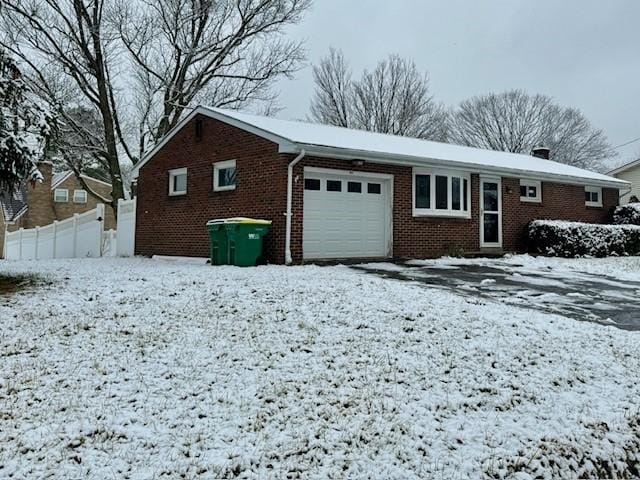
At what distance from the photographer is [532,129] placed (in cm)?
3912

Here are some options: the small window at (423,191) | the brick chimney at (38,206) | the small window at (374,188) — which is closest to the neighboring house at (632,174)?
the small window at (423,191)

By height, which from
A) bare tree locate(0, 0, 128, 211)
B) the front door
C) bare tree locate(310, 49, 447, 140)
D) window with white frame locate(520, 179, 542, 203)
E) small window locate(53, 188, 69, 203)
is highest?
bare tree locate(310, 49, 447, 140)

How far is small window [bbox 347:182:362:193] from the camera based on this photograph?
11.7m

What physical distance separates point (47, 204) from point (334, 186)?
94.6 feet

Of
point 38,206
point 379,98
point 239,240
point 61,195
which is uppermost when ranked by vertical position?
point 379,98

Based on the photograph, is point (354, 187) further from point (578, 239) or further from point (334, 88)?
point (334, 88)

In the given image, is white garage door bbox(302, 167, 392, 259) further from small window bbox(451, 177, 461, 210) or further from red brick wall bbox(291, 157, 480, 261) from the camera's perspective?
small window bbox(451, 177, 461, 210)

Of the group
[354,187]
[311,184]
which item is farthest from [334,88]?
[311,184]

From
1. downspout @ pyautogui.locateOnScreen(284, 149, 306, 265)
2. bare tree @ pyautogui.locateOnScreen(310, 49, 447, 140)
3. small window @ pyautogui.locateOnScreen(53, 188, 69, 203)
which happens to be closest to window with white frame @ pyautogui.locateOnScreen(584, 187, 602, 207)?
downspout @ pyautogui.locateOnScreen(284, 149, 306, 265)

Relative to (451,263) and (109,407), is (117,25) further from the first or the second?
(109,407)

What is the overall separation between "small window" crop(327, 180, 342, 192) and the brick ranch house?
0.09ft

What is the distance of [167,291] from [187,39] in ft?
61.5

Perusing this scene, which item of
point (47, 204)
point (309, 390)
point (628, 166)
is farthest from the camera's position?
point (47, 204)

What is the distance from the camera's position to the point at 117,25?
20.1 meters
